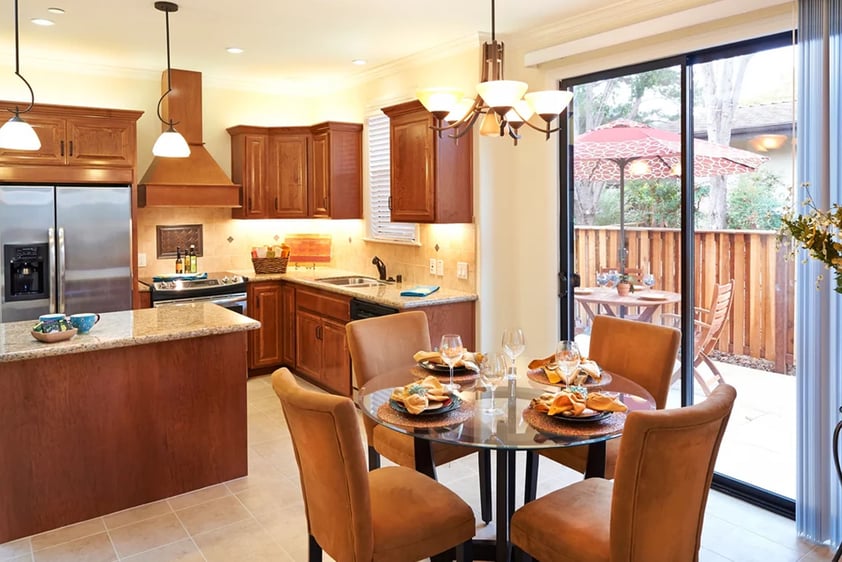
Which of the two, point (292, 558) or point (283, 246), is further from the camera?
point (283, 246)

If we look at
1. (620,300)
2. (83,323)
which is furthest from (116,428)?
(620,300)

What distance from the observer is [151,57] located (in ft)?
17.5

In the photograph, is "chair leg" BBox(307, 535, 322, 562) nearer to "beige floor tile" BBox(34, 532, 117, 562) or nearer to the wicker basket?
"beige floor tile" BBox(34, 532, 117, 562)

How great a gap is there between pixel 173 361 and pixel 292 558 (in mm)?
1250

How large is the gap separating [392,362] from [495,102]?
1.50m

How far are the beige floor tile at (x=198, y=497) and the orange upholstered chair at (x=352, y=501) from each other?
55.8 inches

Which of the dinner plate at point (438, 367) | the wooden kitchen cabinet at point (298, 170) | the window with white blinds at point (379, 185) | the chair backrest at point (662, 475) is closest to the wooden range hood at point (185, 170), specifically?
the wooden kitchen cabinet at point (298, 170)

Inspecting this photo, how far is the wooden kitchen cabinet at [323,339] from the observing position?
5059 mm

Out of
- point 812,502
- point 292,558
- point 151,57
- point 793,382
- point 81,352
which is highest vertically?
point 151,57

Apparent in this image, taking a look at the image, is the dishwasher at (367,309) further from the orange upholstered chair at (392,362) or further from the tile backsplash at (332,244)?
the orange upholstered chair at (392,362)

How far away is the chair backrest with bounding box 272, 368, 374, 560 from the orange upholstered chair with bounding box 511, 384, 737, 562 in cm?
61

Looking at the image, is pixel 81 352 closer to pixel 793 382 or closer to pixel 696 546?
pixel 696 546

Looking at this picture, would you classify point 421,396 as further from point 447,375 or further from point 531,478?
point 531,478

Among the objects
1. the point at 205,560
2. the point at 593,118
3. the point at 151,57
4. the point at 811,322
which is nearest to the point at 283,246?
the point at 151,57
